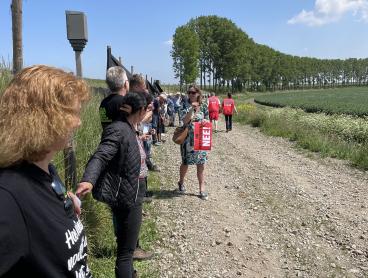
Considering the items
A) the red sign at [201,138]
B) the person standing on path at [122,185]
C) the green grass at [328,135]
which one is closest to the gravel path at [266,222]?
the green grass at [328,135]

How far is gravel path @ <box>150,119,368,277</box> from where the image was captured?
15.0 feet

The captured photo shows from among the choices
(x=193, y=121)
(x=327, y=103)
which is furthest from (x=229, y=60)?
(x=193, y=121)

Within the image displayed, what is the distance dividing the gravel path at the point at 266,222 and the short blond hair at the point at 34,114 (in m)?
3.21

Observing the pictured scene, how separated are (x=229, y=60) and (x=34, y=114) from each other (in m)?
67.3

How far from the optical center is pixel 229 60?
2635 inches

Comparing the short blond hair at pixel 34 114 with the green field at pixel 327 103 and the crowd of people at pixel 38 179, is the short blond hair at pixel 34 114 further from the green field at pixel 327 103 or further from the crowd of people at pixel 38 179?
the green field at pixel 327 103

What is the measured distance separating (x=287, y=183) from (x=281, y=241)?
305 centimetres

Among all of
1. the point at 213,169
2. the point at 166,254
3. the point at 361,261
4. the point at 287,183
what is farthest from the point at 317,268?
the point at 213,169

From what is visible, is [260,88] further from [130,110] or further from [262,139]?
[130,110]

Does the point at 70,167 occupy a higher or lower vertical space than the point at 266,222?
higher

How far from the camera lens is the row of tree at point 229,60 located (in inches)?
2062

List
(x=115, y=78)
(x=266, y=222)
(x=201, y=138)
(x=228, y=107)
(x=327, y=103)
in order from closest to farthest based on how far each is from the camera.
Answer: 1. (x=115, y=78)
2. (x=266, y=222)
3. (x=201, y=138)
4. (x=228, y=107)
5. (x=327, y=103)

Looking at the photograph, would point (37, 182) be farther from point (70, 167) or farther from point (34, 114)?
point (70, 167)

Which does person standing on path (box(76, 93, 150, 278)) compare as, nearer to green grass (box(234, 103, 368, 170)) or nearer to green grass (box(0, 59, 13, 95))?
green grass (box(0, 59, 13, 95))
